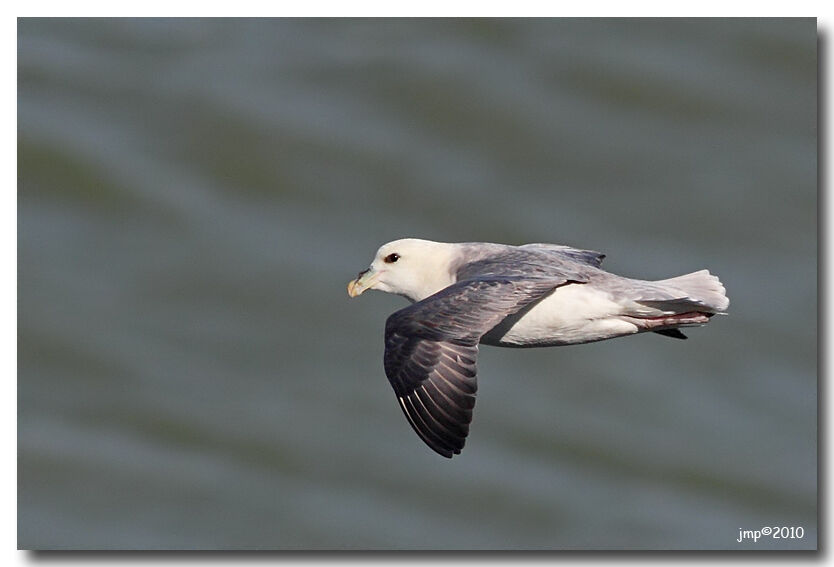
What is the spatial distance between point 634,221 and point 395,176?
191 cm

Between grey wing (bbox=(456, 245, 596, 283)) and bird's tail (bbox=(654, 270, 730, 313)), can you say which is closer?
grey wing (bbox=(456, 245, 596, 283))

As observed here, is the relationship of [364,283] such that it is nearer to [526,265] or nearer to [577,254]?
[526,265]

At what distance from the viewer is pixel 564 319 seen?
18.1 feet

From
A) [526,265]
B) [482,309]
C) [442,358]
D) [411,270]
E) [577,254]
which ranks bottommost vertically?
[442,358]

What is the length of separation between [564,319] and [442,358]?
66 cm

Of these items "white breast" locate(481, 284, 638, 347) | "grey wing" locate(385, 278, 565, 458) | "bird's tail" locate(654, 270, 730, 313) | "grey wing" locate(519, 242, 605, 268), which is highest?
"grey wing" locate(519, 242, 605, 268)

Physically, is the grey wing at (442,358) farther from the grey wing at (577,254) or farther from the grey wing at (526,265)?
the grey wing at (577,254)

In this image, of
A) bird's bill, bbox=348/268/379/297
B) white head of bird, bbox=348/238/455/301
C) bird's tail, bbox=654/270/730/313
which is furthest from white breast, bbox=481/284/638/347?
bird's bill, bbox=348/268/379/297

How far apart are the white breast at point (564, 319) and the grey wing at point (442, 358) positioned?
12.3 inches

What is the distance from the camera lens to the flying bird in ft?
16.6

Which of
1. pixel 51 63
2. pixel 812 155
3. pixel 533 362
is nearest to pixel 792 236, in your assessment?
pixel 812 155

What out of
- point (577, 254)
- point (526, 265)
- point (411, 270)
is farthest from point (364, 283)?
point (577, 254)

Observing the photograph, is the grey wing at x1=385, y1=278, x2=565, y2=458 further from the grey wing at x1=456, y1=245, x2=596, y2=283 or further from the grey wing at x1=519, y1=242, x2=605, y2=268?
the grey wing at x1=519, y1=242, x2=605, y2=268

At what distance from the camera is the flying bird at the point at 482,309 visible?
5070mm
